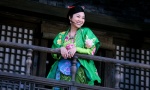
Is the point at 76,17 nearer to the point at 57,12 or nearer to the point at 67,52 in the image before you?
the point at 67,52

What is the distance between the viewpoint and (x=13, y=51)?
1307 centimetres

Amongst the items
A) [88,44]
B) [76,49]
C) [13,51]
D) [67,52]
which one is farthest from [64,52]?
[13,51]

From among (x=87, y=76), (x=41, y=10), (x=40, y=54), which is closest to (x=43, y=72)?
(x=40, y=54)

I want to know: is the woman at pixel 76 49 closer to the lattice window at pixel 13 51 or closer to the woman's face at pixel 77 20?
the woman's face at pixel 77 20

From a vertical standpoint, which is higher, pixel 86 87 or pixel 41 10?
pixel 41 10

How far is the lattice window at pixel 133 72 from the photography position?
13688 mm

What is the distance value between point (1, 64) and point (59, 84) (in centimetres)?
213

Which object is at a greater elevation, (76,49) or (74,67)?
(76,49)

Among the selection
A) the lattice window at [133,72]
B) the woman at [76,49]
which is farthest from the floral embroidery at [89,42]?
the lattice window at [133,72]

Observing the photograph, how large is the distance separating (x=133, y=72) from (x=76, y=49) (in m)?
2.93

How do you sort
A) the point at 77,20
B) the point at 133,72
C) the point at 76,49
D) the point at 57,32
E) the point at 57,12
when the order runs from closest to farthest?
the point at 76,49 < the point at 77,20 < the point at 57,12 < the point at 57,32 < the point at 133,72

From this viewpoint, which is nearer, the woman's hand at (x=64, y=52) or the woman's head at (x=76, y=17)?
the woman's hand at (x=64, y=52)

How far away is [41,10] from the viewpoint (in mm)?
12883

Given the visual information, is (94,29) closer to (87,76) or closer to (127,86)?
(127,86)
